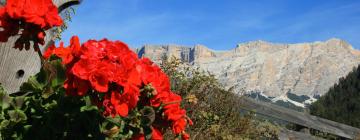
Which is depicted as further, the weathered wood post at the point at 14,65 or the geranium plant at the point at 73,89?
the weathered wood post at the point at 14,65

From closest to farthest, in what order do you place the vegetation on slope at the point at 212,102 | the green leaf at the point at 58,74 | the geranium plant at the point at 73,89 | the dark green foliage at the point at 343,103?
the geranium plant at the point at 73,89 → the green leaf at the point at 58,74 → the vegetation on slope at the point at 212,102 → the dark green foliage at the point at 343,103

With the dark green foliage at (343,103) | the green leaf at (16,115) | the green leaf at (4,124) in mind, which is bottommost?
the dark green foliage at (343,103)

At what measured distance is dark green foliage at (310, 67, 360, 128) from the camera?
59.4ft

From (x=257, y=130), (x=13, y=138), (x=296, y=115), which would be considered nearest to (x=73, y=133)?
(x=13, y=138)

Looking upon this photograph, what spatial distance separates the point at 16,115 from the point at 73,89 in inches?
11.2

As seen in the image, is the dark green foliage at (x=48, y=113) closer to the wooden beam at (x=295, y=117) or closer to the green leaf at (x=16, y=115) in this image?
the green leaf at (x=16, y=115)

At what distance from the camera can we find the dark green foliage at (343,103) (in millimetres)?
18109

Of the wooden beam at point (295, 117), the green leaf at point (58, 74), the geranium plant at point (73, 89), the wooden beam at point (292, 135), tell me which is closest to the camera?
the geranium plant at point (73, 89)

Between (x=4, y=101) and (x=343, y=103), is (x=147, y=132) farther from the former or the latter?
(x=343, y=103)

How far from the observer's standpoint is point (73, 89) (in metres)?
1.61

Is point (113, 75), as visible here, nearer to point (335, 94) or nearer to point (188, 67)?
point (188, 67)

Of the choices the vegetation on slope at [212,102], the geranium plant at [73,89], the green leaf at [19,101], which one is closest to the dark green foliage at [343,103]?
the vegetation on slope at [212,102]

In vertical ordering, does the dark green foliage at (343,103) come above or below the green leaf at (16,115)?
below

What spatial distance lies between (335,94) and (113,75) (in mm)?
20852
